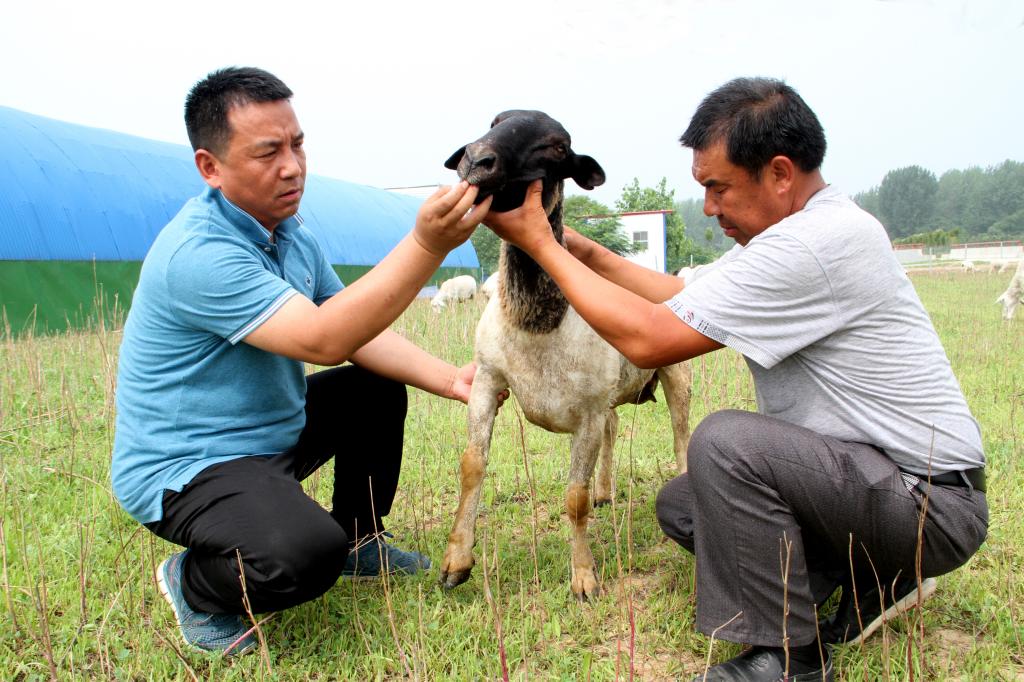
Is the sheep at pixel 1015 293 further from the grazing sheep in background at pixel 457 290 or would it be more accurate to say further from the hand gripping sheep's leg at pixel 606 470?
the grazing sheep in background at pixel 457 290

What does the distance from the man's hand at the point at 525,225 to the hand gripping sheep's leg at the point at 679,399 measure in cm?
212

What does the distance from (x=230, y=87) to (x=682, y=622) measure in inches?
108

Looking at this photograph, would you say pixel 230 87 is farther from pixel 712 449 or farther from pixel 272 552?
pixel 712 449

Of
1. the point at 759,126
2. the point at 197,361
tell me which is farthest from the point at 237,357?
the point at 759,126

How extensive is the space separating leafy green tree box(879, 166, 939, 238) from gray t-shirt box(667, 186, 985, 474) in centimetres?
14008

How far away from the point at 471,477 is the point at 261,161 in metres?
1.67

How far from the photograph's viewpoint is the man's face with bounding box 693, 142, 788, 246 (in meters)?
2.61

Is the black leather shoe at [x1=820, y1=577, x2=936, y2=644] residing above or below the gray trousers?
below

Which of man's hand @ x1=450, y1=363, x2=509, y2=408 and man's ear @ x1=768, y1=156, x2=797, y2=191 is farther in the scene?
man's hand @ x1=450, y1=363, x2=509, y2=408

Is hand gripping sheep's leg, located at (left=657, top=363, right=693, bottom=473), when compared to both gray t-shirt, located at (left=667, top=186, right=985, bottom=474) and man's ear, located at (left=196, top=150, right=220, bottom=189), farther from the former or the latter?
man's ear, located at (left=196, top=150, right=220, bottom=189)

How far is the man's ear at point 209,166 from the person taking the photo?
9.10ft

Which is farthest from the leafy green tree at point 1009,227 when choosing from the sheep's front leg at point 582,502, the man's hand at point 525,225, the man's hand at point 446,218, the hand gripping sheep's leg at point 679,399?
the man's hand at point 446,218

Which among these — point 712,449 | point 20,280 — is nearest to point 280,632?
point 712,449

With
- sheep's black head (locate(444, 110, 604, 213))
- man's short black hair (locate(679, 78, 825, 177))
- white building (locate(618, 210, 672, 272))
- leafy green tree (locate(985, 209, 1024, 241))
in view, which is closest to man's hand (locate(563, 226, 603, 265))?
sheep's black head (locate(444, 110, 604, 213))
